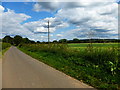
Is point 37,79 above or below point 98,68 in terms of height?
below

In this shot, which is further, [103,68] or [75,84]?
[103,68]

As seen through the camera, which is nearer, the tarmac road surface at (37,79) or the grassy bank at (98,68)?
the tarmac road surface at (37,79)

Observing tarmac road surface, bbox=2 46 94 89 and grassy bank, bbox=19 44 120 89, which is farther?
grassy bank, bbox=19 44 120 89

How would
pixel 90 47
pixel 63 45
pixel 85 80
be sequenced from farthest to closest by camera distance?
pixel 63 45 → pixel 90 47 → pixel 85 80

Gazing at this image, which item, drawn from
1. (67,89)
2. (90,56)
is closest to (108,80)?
(67,89)

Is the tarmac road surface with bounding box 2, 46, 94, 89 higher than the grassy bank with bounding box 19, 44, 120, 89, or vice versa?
the grassy bank with bounding box 19, 44, 120, 89

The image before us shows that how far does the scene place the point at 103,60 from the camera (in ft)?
27.9

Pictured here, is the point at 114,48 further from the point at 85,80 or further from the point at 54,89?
the point at 54,89

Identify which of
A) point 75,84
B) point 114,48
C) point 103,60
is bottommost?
point 75,84

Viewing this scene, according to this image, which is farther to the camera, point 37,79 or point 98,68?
point 98,68

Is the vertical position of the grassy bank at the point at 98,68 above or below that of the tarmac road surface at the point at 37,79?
above

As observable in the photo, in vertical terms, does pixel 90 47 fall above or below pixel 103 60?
above

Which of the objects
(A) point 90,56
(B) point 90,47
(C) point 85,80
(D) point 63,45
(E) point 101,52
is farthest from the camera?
(D) point 63,45

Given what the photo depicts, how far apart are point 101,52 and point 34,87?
19.0 ft
